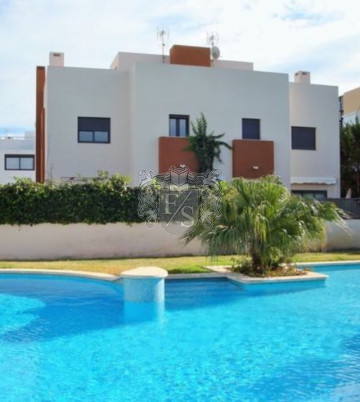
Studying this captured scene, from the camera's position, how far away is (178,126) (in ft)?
112

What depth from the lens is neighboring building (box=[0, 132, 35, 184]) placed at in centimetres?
6450

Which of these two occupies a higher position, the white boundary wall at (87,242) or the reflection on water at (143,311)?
the white boundary wall at (87,242)

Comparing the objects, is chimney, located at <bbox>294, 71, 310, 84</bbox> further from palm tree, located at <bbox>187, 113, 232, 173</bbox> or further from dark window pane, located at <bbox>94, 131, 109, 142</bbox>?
dark window pane, located at <bbox>94, 131, 109, 142</bbox>

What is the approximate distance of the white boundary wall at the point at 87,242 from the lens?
24328 millimetres

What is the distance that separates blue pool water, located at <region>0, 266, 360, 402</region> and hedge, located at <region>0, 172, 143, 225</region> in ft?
26.6

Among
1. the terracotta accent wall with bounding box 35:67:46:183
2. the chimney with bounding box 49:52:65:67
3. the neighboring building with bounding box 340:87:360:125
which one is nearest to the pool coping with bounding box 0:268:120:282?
the terracotta accent wall with bounding box 35:67:46:183

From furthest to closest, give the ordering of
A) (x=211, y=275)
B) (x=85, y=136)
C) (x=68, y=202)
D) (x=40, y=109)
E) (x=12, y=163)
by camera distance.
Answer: (x=12, y=163) → (x=40, y=109) → (x=85, y=136) → (x=68, y=202) → (x=211, y=275)

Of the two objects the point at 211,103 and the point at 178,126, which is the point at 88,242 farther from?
the point at 211,103

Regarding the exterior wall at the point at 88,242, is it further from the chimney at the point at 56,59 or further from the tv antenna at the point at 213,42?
the tv antenna at the point at 213,42

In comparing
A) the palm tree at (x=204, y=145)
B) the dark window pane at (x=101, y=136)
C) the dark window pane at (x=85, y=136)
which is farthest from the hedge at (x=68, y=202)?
the dark window pane at (x=101, y=136)

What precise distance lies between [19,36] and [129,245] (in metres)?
11.5

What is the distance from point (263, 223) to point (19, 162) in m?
54.7

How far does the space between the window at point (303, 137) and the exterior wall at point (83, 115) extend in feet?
43.3

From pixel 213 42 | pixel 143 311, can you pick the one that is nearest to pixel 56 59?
pixel 213 42
